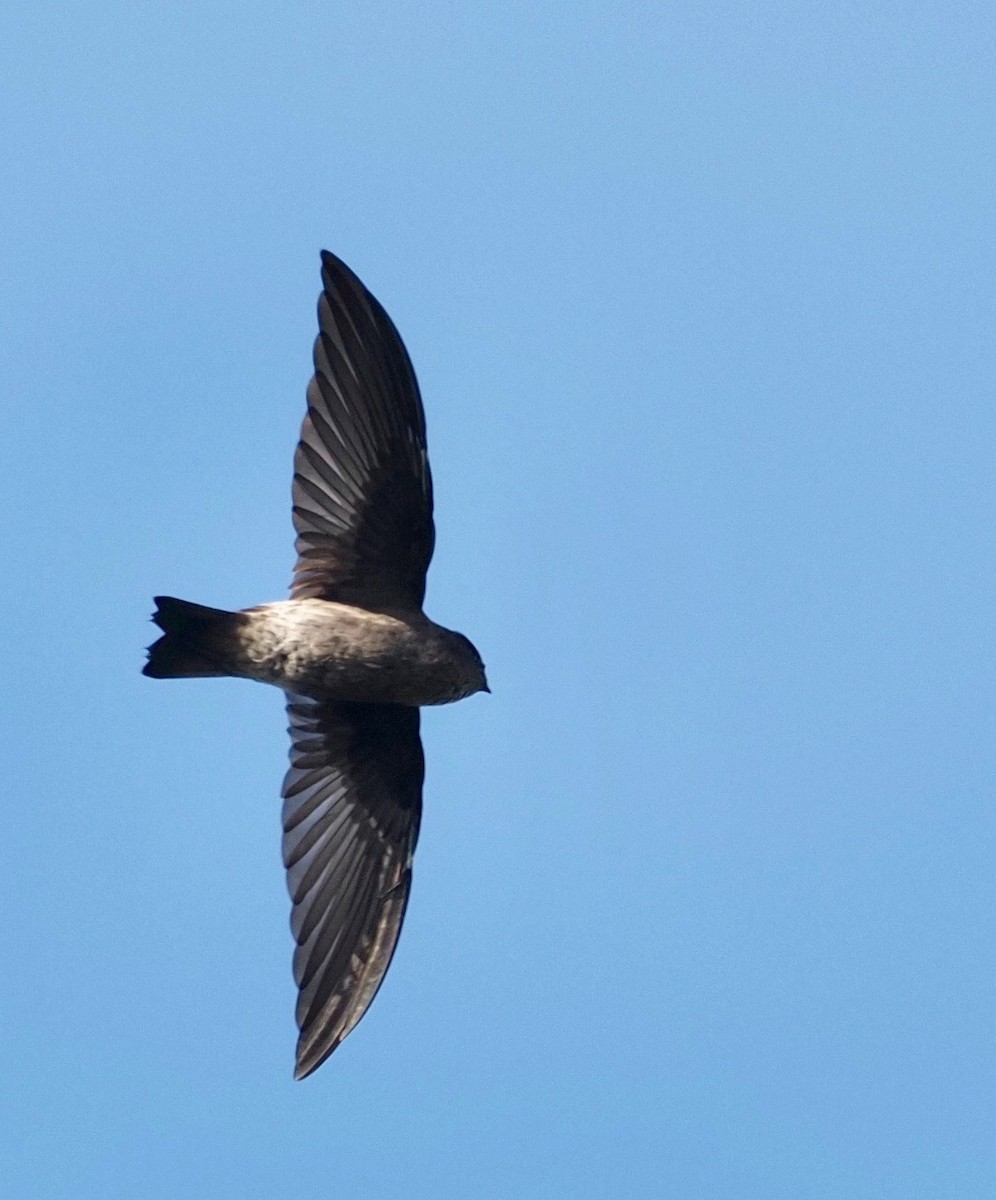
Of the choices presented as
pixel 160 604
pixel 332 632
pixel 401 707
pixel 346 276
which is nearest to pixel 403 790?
pixel 401 707

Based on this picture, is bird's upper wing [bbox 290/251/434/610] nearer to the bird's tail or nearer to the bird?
the bird

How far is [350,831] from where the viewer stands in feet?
32.9

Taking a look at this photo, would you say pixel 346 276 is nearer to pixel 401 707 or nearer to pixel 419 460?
pixel 419 460

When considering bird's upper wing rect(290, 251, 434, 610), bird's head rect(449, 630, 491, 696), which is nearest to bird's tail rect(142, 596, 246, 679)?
bird's upper wing rect(290, 251, 434, 610)

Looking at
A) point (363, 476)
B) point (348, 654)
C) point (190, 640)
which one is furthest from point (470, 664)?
point (190, 640)

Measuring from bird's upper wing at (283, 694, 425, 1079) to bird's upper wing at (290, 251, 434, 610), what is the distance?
2.36 feet

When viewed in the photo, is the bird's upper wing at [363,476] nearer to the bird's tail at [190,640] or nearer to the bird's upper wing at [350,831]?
the bird's tail at [190,640]

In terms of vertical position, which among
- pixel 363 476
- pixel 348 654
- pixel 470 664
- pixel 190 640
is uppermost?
pixel 363 476

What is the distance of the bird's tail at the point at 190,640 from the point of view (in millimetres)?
9195

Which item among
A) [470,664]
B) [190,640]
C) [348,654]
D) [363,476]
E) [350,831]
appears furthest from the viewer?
[350,831]

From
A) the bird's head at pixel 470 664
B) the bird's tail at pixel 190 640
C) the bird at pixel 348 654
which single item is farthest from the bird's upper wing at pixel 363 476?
the bird's tail at pixel 190 640

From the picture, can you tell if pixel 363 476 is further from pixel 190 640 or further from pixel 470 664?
pixel 190 640

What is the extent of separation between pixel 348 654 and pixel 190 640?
30.0 inches

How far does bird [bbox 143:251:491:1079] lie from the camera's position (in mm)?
9391
